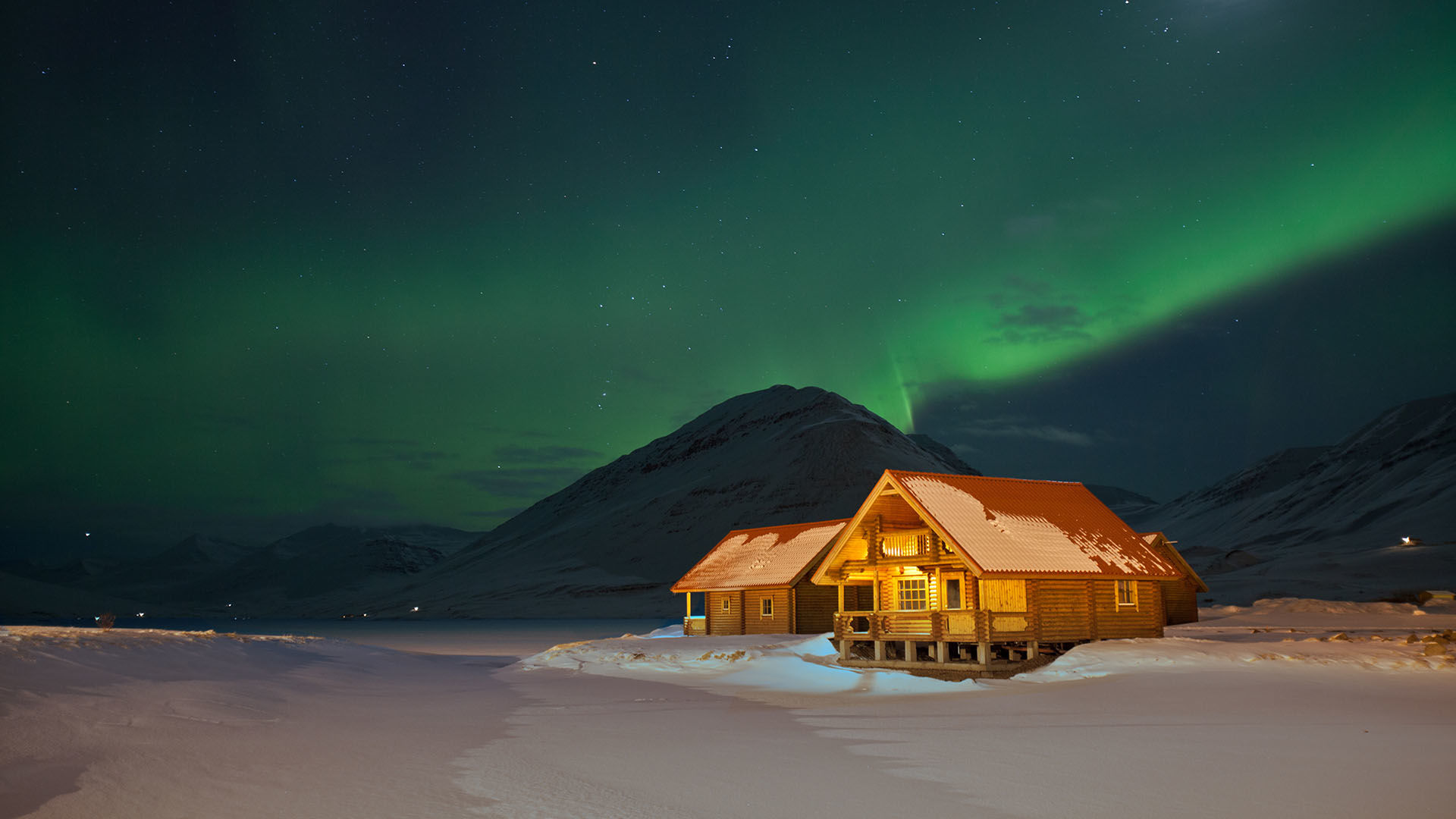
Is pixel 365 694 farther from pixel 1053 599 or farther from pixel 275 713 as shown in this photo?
pixel 1053 599

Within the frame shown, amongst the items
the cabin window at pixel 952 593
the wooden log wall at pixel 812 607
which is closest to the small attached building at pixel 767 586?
the wooden log wall at pixel 812 607

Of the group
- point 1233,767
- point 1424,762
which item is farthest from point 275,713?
point 1424,762

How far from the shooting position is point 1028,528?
117 ft

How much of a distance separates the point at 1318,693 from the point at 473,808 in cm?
1983

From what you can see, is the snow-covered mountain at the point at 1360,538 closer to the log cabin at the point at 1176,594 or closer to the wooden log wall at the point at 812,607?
the log cabin at the point at 1176,594

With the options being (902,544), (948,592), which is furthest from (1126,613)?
(902,544)

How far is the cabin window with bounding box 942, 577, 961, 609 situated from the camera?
1468 inches

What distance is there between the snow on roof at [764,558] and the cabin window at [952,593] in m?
10.7

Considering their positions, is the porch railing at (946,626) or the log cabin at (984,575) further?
the log cabin at (984,575)

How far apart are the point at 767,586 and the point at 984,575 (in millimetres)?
18834

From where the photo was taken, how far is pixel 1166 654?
2975cm

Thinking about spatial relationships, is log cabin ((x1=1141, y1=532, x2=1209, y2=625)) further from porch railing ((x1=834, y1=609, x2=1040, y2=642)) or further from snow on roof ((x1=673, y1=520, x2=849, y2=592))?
porch railing ((x1=834, y1=609, x2=1040, y2=642))

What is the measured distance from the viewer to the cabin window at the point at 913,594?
124 feet

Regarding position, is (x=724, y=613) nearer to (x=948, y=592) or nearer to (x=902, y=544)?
(x=902, y=544)
